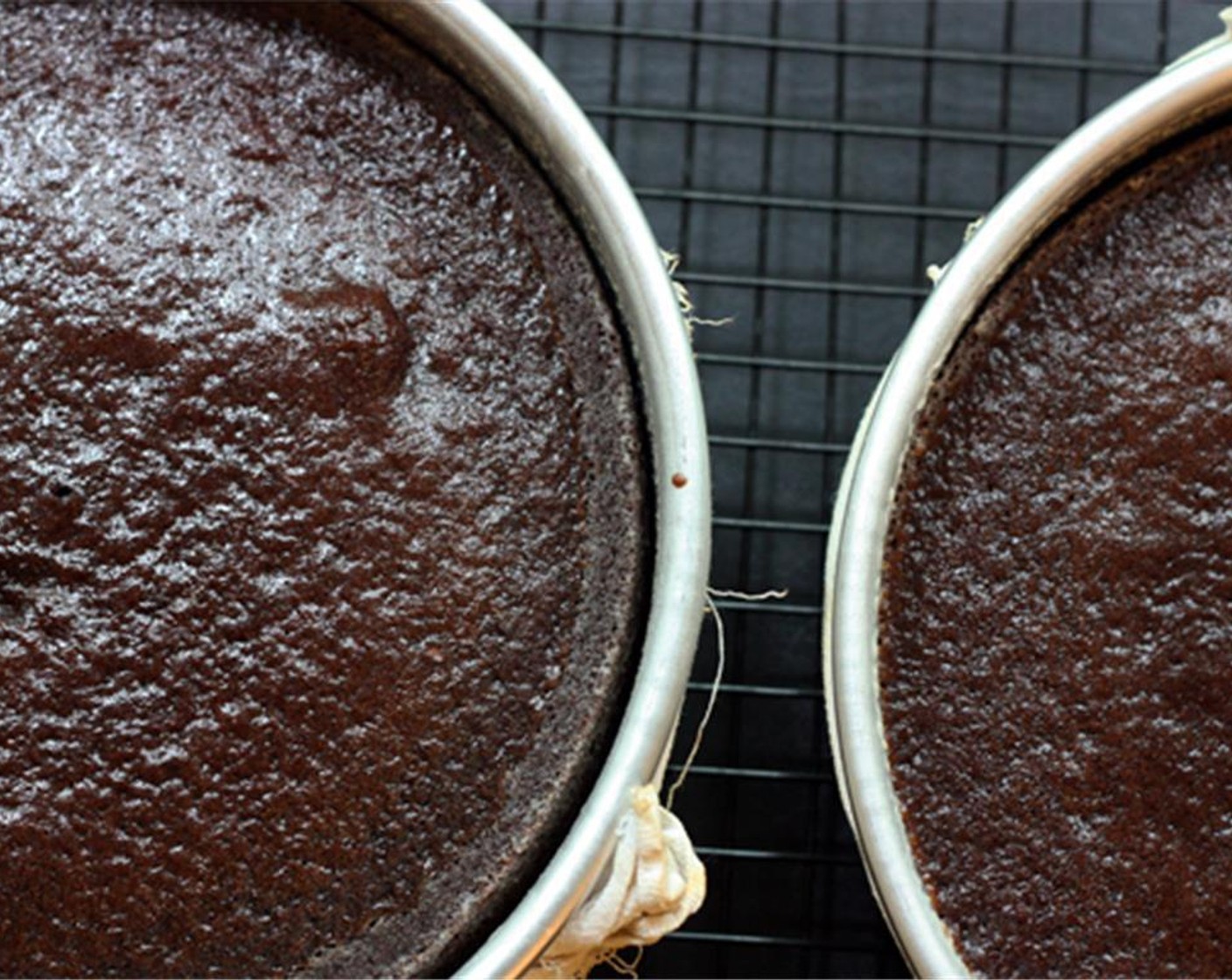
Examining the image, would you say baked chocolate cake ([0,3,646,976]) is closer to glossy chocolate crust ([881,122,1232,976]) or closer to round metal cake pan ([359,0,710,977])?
round metal cake pan ([359,0,710,977])

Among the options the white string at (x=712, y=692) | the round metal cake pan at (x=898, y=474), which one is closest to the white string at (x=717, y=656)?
the white string at (x=712, y=692)

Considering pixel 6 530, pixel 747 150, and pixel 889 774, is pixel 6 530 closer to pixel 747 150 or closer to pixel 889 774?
pixel 889 774

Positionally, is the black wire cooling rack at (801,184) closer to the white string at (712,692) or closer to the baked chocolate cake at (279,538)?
the white string at (712,692)

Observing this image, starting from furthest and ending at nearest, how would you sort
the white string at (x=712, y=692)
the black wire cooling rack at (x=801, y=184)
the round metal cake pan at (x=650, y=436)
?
the black wire cooling rack at (x=801, y=184)
the white string at (x=712, y=692)
the round metal cake pan at (x=650, y=436)

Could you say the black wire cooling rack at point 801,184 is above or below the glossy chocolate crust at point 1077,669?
above

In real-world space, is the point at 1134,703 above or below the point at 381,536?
below

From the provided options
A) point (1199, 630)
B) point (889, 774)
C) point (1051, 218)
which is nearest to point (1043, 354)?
point (1051, 218)
